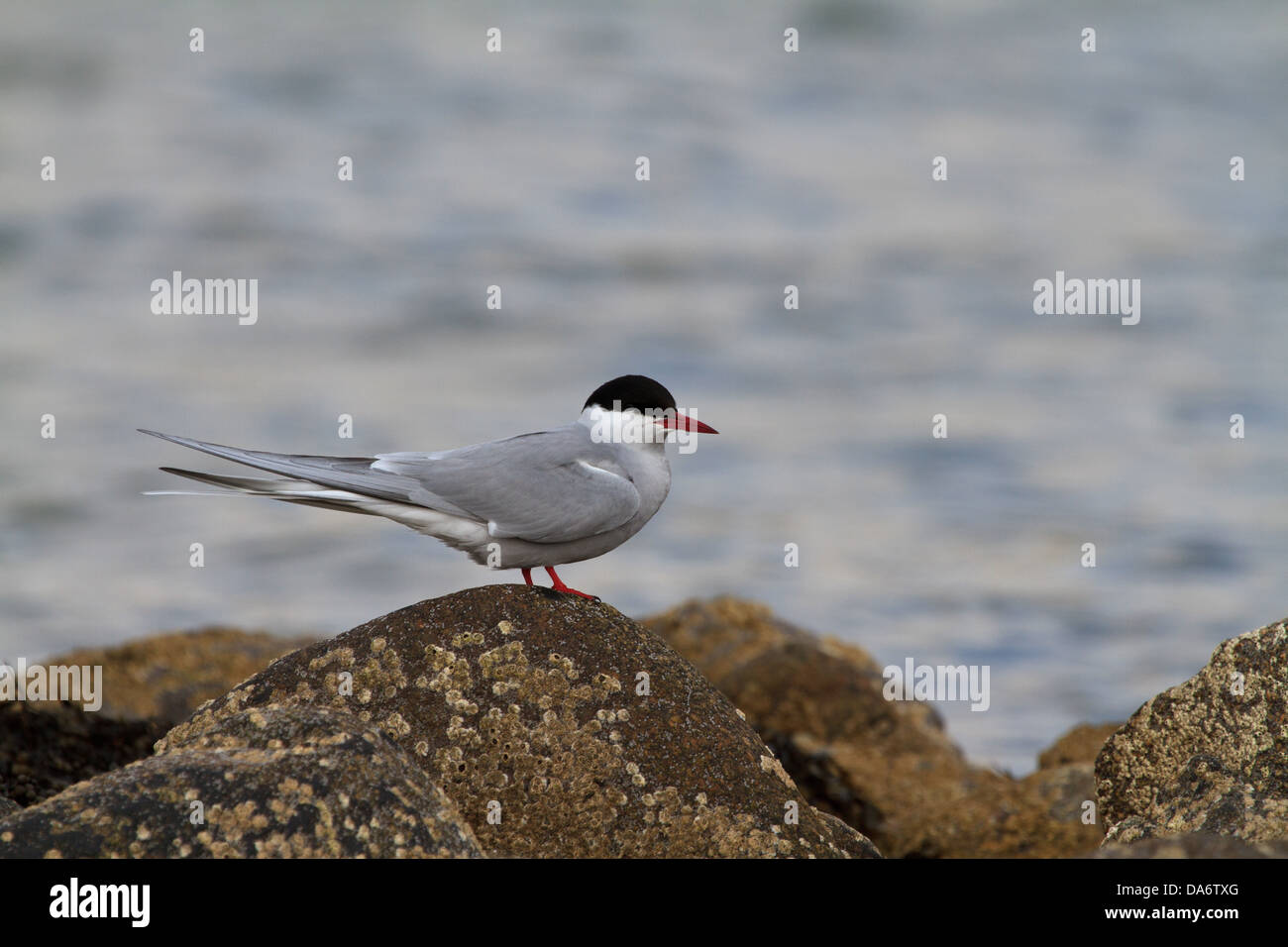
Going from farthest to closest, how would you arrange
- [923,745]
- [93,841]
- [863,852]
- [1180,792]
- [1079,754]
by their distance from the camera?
[923,745]
[1079,754]
[863,852]
[1180,792]
[93,841]

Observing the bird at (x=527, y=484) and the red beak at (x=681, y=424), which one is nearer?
the bird at (x=527, y=484)

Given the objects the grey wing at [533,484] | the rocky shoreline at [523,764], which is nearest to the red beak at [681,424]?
the grey wing at [533,484]

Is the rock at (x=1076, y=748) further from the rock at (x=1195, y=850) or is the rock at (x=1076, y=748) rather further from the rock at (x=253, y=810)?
the rock at (x=253, y=810)

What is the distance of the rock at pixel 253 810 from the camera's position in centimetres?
368

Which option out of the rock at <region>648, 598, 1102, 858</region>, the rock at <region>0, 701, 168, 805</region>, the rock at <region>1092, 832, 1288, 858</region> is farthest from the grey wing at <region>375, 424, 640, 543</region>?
the rock at <region>648, 598, 1102, 858</region>

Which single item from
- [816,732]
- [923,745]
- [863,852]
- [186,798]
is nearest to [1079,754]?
[923,745]

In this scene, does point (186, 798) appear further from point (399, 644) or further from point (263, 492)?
point (263, 492)

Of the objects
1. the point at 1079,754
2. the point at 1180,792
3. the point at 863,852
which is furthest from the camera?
the point at 1079,754

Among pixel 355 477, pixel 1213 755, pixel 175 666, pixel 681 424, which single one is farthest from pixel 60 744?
pixel 1213 755

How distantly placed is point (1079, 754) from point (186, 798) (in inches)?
222

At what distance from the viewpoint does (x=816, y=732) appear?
342 inches

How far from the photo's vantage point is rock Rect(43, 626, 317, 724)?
27.6 feet

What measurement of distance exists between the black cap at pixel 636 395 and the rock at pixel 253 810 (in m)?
2.20

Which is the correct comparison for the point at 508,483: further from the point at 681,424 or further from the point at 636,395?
the point at 681,424
